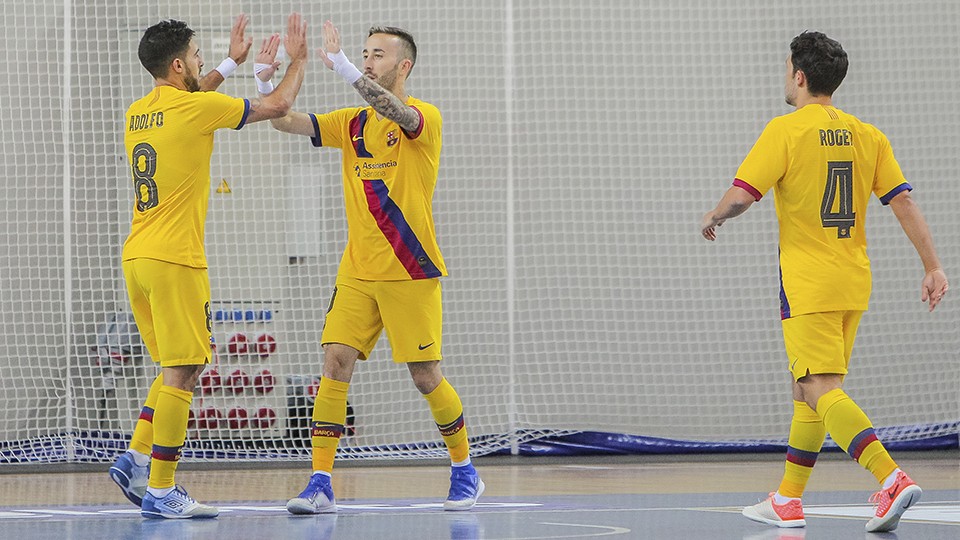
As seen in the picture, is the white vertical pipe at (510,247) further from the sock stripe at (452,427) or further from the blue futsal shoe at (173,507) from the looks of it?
the blue futsal shoe at (173,507)

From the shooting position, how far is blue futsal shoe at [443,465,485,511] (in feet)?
16.7

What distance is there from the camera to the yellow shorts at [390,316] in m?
5.05

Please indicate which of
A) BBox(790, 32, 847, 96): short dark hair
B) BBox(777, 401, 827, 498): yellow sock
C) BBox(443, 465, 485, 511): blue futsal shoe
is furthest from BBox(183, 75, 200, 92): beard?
BBox(777, 401, 827, 498): yellow sock

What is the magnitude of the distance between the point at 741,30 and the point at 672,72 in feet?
1.85

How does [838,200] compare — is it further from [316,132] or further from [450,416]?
[316,132]

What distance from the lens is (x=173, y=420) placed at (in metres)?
4.71

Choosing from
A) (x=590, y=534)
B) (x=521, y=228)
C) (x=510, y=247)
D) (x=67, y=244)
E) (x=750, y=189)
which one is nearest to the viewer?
(x=590, y=534)

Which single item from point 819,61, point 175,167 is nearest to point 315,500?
point 175,167

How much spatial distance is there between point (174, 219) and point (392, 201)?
84cm

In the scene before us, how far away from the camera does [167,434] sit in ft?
15.4

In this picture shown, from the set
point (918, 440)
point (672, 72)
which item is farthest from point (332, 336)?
point (918, 440)

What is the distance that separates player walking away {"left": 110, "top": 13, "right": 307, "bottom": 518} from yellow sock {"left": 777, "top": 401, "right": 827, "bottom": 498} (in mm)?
2078

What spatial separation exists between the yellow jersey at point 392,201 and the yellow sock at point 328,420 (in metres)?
0.45

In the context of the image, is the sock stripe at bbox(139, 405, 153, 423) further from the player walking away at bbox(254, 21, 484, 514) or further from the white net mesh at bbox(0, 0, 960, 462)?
the white net mesh at bbox(0, 0, 960, 462)
